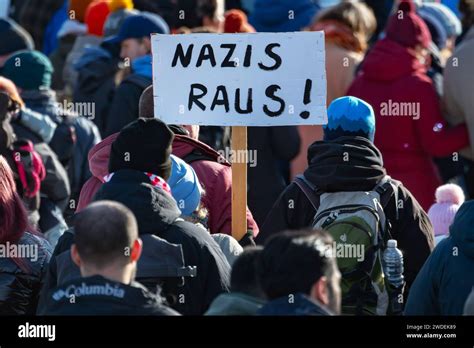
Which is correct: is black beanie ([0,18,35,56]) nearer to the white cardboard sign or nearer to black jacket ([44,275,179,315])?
the white cardboard sign

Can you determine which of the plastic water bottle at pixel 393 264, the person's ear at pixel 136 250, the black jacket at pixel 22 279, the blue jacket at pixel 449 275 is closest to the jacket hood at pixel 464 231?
the blue jacket at pixel 449 275

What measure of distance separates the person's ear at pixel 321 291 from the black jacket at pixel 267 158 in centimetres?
420

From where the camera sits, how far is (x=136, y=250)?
191 inches

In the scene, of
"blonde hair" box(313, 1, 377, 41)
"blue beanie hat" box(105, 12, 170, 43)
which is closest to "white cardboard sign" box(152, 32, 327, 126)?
"blonde hair" box(313, 1, 377, 41)

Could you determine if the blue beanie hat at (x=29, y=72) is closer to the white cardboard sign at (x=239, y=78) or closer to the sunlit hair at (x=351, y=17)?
the sunlit hair at (x=351, y=17)

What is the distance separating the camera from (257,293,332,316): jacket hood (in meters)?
4.41

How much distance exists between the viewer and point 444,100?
879 centimetres

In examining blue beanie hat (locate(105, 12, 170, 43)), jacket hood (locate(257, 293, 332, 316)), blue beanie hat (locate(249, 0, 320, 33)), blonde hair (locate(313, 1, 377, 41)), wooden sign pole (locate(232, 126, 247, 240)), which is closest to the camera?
jacket hood (locate(257, 293, 332, 316))

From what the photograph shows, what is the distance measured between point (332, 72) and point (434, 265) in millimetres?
3715

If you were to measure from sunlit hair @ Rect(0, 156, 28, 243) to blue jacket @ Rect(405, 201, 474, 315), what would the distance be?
163 centimetres

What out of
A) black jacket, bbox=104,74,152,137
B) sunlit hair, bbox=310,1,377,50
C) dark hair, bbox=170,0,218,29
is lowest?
black jacket, bbox=104,74,152,137

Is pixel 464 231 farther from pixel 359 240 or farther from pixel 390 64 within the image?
pixel 390 64

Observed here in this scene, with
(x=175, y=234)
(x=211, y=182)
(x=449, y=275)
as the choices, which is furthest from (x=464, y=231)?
(x=211, y=182)

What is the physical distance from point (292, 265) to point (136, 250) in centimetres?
60
